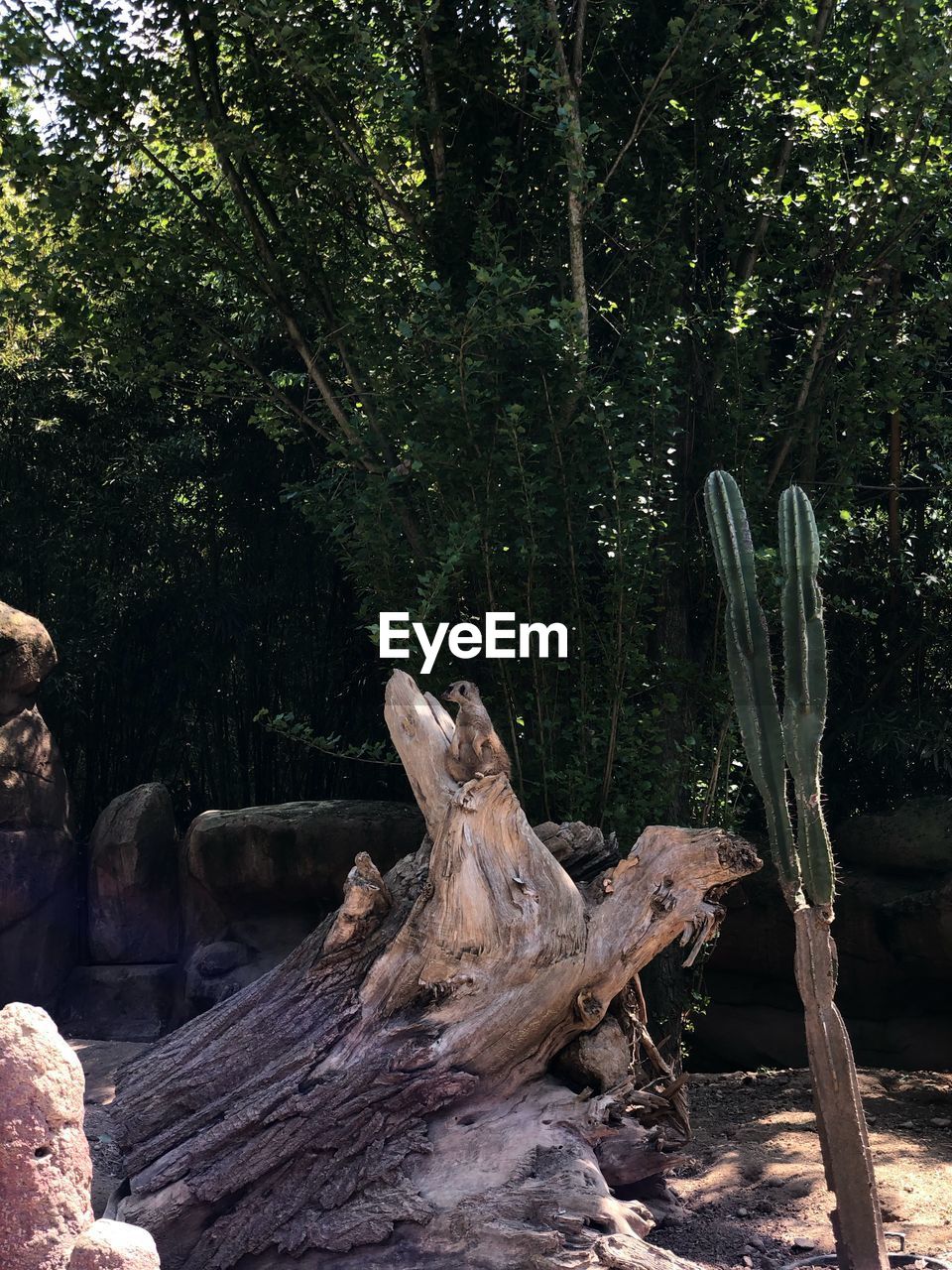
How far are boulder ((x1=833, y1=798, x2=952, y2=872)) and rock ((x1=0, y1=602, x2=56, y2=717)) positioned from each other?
388 cm

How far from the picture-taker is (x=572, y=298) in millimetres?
4852

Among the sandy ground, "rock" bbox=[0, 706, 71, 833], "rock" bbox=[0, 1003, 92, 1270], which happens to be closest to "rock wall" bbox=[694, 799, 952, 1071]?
the sandy ground

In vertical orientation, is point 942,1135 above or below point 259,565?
below

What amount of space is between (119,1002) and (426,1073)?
381 cm

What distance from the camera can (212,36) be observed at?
5.24m

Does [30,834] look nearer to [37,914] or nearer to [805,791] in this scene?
[37,914]

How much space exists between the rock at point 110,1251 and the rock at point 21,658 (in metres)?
4.49

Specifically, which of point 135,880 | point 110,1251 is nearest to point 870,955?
point 135,880

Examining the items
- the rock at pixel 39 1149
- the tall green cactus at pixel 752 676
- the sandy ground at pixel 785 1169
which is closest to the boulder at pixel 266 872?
the sandy ground at pixel 785 1169

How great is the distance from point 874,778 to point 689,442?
6.85ft

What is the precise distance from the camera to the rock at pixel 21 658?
244 inches

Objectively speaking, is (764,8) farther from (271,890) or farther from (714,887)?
(271,890)

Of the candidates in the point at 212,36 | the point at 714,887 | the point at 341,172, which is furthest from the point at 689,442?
the point at 212,36

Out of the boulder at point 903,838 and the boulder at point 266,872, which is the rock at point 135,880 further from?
the boulder at point 903,838
